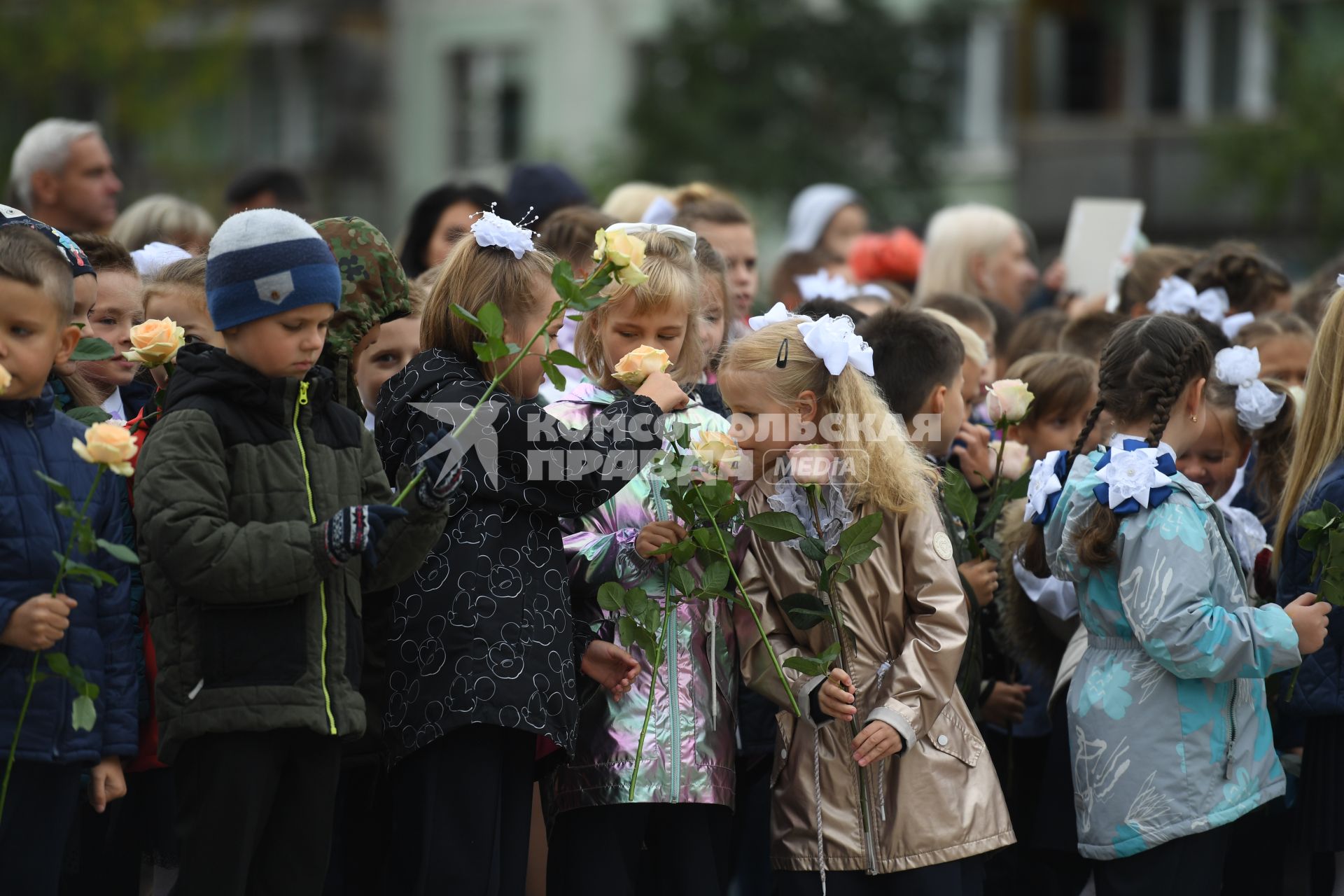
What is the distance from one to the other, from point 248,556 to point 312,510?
0.25 metres

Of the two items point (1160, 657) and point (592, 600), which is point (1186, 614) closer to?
point (1160, 657)

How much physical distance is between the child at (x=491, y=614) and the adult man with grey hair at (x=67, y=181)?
11.6 feet

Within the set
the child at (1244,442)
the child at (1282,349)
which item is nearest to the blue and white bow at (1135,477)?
the child at (1244,442)

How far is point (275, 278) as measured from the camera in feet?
11.8

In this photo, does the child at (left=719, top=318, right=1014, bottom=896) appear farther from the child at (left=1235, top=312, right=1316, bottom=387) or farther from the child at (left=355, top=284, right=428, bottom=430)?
the child at (left=1235, top=312, right=1316, bottom=387)

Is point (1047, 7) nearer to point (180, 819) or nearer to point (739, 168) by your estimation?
point (739, 168)

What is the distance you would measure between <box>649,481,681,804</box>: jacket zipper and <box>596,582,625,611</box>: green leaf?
0.48ft

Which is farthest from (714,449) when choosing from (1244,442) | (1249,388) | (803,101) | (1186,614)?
(803,101)

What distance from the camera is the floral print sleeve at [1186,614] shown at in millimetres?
4062

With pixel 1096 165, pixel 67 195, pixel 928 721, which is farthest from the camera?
pixel 1096 165

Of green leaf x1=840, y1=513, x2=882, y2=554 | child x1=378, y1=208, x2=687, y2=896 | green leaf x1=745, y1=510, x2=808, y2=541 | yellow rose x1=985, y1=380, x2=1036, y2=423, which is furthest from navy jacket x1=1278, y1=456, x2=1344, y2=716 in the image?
child x1=378, y1=208, x2=687, y2=896

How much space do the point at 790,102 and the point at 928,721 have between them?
1588cm

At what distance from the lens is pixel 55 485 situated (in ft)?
11.1

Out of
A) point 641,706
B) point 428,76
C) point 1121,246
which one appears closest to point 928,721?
point 641,706
